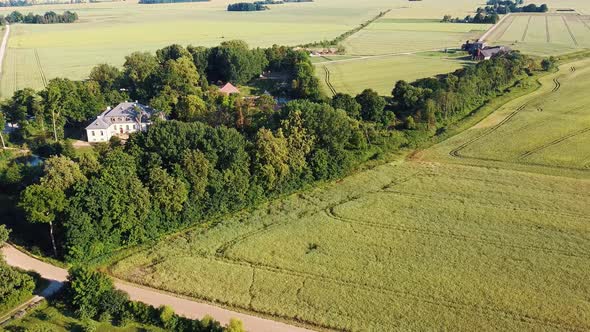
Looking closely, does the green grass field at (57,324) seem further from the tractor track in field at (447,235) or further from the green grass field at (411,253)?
the tractor track in field at (447,235)

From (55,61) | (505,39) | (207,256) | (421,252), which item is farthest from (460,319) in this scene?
(505,39)

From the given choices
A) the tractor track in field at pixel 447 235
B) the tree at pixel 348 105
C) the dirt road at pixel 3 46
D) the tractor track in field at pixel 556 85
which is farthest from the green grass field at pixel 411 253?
the dirt road at pixel 3 46

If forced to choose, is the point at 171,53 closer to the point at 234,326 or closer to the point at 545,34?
the point at 234,326

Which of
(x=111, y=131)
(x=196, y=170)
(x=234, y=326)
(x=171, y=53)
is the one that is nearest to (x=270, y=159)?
(x=196, y=170)

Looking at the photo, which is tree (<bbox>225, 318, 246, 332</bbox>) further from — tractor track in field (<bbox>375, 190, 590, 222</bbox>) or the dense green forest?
tractor track in field (<bbox>375, 190, 590, 222</bbox>)

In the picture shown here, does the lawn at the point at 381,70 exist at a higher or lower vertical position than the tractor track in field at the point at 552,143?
higher

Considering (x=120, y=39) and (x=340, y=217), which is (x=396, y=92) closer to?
(x=340, y=217)
